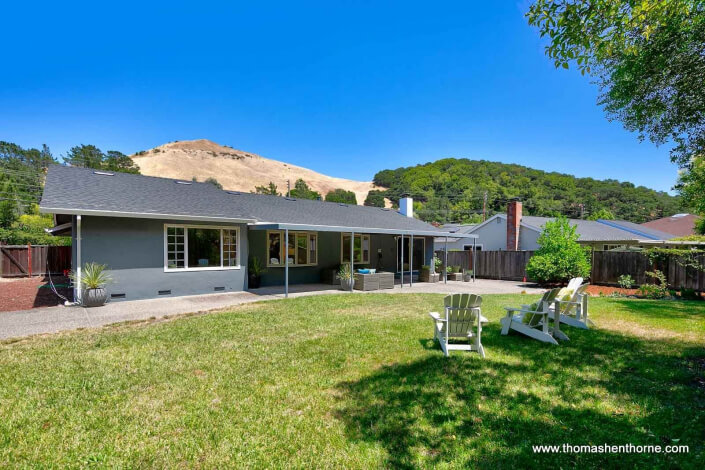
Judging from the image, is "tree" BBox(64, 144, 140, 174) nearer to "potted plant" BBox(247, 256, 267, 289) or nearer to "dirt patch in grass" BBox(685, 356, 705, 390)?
"potted plant" BBox(247, 256, 267, 289)

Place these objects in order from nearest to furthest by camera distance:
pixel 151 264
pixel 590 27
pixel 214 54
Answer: pixel 590 27
pixel 151 264
pixel 214 54

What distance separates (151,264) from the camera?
1070cm

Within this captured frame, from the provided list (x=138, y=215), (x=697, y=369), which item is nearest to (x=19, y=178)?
(x=138, y=215)

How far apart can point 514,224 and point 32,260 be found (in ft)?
96.9

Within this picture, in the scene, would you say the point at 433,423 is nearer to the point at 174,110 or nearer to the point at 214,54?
the point at 214,54

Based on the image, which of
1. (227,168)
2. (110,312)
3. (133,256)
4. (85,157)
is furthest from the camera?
(227,168)

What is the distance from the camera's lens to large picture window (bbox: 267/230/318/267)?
46.6ft

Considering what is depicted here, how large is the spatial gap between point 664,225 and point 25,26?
55.0m

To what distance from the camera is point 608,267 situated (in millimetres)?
15781

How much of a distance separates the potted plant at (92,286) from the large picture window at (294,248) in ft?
19.0

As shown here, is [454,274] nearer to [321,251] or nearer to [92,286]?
[321,251]

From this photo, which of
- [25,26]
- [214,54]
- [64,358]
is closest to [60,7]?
[25,26]

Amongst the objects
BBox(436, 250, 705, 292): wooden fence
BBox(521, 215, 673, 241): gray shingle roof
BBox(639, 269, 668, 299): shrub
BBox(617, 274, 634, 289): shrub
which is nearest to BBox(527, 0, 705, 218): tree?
BBox(639, 269, 668, 299): shrub

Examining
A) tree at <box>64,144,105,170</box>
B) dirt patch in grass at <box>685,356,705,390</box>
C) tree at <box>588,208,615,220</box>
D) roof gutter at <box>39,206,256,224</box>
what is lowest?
dirt patch in grass at <box>685,356,705,390</box>
